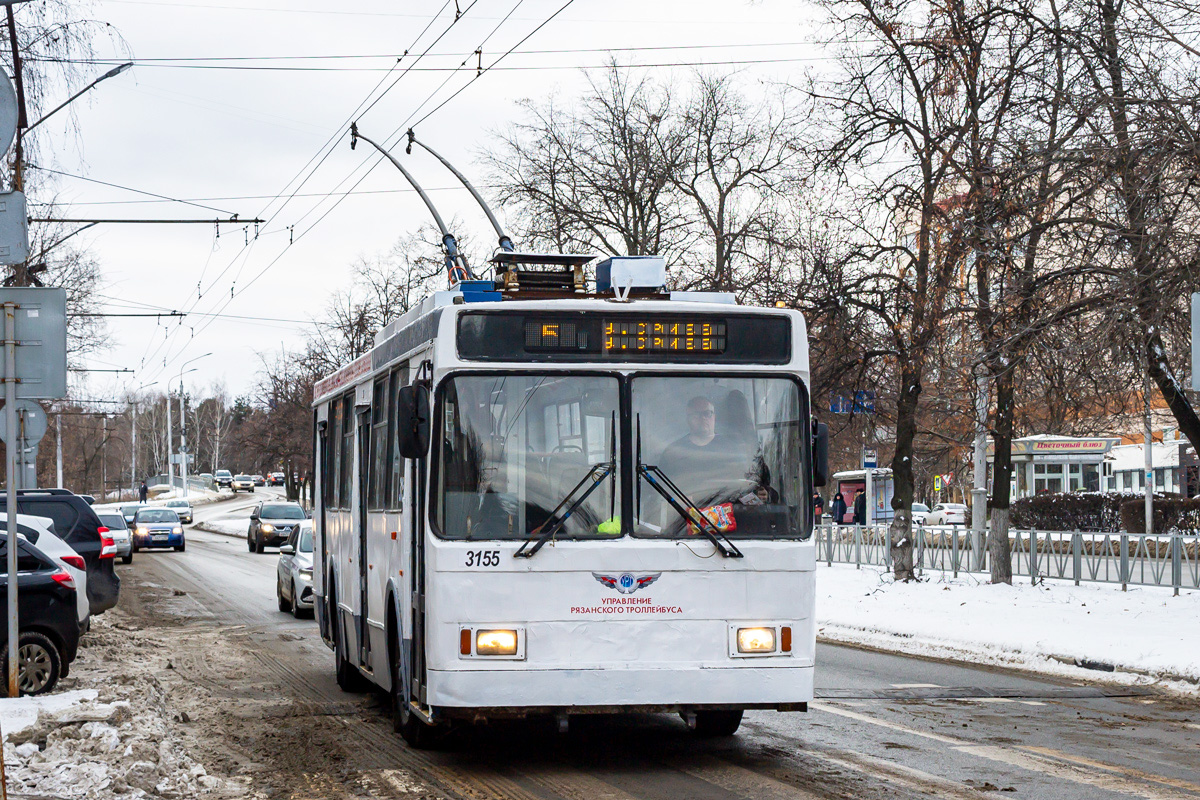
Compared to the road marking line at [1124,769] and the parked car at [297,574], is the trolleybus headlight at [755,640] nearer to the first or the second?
the road marking line at [1124,769]

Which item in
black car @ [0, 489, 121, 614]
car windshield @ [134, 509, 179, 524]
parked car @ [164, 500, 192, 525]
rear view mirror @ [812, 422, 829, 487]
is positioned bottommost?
parked car @ [164, 500, 192, 525]

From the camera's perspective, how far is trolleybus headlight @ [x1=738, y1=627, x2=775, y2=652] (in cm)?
831

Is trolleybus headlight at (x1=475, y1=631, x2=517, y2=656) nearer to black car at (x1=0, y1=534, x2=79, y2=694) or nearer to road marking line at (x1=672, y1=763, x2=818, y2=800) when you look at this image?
road marking line at (x1=672, y1=763, x2=818, y2=800)

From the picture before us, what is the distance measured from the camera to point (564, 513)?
8.27 meters

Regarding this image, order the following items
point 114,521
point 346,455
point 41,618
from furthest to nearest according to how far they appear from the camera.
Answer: point 114,521 < point 346,455 < point 41,618

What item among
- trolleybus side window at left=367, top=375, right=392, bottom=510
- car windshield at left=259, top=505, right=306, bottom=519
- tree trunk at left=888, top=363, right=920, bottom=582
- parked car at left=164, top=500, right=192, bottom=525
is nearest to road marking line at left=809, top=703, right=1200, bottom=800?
trolleybus side window at left=367, top=375, right=392, bottom=510

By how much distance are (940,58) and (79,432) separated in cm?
8929

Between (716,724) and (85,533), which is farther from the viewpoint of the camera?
(85,533)

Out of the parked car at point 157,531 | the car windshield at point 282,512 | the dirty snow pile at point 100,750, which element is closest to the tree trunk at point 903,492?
the dirty snow pile at point 100,750

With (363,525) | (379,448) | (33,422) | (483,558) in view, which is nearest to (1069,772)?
(483,558)

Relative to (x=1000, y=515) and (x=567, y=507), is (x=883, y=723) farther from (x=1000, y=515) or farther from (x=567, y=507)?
(x=1000, y=515)

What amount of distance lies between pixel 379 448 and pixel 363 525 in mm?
949

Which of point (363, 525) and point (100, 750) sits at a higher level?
point (363, 525)

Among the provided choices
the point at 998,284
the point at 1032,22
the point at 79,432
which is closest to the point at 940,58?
the point at 1032,22
